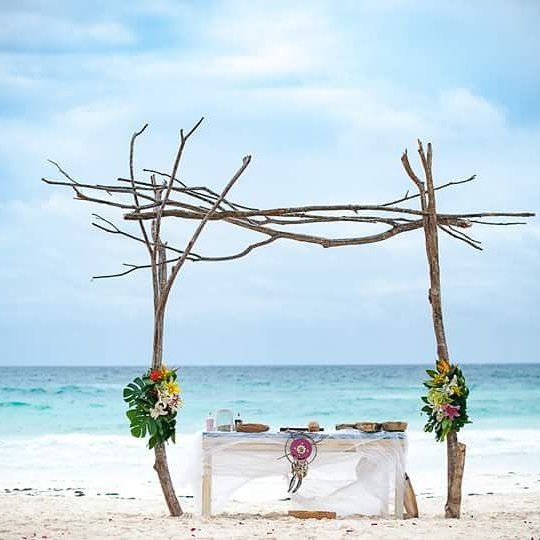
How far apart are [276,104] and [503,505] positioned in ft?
25.2

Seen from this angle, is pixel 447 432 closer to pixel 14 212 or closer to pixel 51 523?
pixel 51 523

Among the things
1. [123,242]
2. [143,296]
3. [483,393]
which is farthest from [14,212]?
[483,393]

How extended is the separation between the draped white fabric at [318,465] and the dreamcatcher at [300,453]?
4 centimetres

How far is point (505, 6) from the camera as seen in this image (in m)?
11.9

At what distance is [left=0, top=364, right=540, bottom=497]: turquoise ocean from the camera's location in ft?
38.2

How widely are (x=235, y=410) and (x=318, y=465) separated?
61.0ft

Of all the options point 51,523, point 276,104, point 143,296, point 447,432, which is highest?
point 276,104

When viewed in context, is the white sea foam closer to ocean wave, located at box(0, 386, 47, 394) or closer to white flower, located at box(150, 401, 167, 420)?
white flower, located at box(150, 401, 167, 420)

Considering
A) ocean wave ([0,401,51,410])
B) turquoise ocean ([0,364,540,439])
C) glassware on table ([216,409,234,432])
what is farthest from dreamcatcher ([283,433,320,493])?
ocean wave ([0,401,51,410])

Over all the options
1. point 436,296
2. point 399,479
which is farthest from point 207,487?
point 436,296

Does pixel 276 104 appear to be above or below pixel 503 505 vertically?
above

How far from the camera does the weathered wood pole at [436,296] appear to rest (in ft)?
23.9

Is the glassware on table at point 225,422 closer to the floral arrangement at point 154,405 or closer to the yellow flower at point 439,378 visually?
the floral arrangement at point 154,405

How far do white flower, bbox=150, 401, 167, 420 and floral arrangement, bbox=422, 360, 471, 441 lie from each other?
172cm
